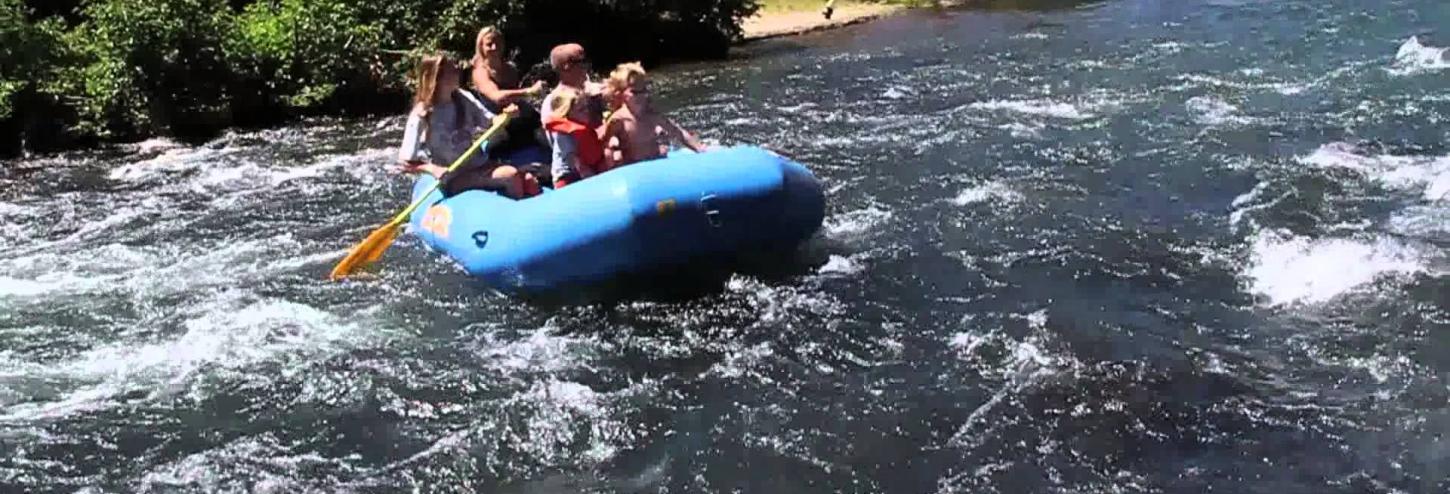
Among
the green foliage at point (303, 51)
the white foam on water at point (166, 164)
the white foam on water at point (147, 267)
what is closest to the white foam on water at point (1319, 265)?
the white foam on water at point (147, 267)

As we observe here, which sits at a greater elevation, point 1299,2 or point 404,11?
point 404,11

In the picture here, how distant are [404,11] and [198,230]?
7.24 meters

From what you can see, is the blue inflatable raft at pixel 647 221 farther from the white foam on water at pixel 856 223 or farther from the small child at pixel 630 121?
the white foam on water at pixel 856 223

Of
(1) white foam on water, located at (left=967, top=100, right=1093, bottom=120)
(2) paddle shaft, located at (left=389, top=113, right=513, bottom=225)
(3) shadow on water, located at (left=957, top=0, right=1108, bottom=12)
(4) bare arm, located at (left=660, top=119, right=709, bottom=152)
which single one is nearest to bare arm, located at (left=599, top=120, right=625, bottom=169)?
(4) bare arm, located at (left=660, top=119, right=709, bottom=152)

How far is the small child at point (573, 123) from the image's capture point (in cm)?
775

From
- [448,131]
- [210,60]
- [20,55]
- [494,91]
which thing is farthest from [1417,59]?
[20,55]

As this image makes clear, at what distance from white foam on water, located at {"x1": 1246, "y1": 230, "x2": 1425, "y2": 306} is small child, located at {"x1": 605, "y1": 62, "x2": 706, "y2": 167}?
3.12m

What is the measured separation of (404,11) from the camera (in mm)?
16688

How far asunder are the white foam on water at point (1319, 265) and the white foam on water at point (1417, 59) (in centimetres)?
559

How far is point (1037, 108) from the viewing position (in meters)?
12.3

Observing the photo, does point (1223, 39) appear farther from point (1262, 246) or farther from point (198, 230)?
point (198, 230)

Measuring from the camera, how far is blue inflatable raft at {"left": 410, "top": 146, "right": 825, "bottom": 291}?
702cm

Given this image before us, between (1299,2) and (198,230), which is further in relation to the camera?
(1299,2)

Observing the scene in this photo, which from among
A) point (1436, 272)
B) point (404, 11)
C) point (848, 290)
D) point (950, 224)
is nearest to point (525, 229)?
point (848, 290)
